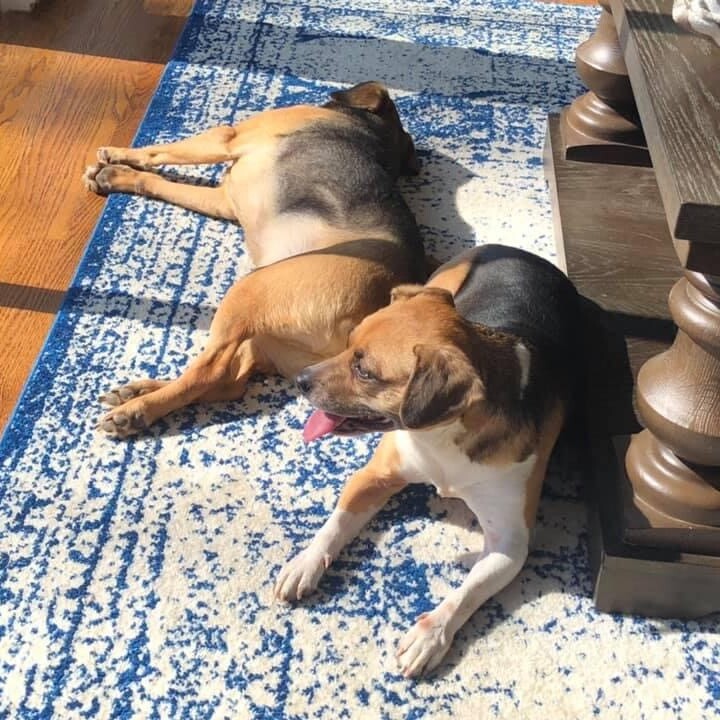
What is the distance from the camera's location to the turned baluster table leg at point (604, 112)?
9.28ft

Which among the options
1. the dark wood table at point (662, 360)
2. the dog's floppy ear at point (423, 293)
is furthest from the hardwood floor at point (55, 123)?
the dark wood table at point (662, 360)

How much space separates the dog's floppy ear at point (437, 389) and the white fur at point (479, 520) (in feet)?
0.37

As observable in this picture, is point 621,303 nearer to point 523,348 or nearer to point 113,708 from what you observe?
point 523,348

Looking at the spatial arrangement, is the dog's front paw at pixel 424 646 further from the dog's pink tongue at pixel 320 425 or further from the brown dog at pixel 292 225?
the brown dog at pixel 292 225

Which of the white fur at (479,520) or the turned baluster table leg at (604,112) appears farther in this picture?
the turned baluster table leg at (604,112)

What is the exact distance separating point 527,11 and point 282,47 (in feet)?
3.87

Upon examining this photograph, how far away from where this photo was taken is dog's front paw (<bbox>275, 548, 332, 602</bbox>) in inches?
74.5

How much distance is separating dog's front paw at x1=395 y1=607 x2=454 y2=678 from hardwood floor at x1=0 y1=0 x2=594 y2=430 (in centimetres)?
111

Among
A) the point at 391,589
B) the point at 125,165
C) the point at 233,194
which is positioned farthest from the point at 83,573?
the point at 125,165

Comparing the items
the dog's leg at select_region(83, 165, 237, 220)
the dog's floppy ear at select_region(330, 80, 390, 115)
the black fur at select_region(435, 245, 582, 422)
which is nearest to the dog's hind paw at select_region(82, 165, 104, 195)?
the dog's leg at select_region(83, 165, 237, 220)

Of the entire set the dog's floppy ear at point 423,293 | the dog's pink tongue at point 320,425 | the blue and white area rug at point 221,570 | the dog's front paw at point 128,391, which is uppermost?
the dog's floppy ear at point 423,293

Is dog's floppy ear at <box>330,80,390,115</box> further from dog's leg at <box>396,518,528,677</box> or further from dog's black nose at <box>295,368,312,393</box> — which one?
dog's leg at <box>396,518,528,677</box>

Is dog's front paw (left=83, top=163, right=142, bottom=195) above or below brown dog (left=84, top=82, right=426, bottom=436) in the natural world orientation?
below

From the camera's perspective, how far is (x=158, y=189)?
2.99 m
